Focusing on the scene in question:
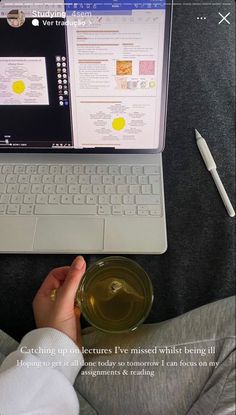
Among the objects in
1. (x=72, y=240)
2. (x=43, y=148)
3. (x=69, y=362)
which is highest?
(x=43, y=148)

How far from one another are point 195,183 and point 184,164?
4cm

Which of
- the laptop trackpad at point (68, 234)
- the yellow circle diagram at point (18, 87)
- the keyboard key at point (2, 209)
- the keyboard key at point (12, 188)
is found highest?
the yellow circle diagram at point (18, 87)

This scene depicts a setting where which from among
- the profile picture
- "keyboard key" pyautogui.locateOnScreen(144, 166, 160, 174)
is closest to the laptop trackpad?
"keyboard key" pyautogui.locateOnScreen(144, 166, 160, 174)

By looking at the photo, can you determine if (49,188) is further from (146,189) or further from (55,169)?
(146,189)

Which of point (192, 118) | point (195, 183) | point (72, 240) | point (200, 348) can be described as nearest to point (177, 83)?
point (192, 118)

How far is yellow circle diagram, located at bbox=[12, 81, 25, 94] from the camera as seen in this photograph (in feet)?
1.76

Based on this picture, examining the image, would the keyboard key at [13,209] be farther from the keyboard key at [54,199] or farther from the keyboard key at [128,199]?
the keyboard key at [128,199]

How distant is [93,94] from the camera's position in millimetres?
546

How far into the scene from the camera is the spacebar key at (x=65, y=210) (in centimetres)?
58

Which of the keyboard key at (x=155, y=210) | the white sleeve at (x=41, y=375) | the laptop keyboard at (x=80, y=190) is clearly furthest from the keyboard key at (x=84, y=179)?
the white sleeve at (x=41, y=375)

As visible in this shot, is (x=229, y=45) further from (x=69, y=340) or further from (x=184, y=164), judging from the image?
(x=69, y=340)

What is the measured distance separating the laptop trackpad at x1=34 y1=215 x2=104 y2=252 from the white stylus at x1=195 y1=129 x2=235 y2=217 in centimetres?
17

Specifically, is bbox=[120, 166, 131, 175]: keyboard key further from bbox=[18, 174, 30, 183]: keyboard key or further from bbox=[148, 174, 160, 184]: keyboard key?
bbox=[18, 174, 30, 183]: keyboard key

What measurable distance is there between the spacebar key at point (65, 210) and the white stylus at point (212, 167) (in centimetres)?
18
